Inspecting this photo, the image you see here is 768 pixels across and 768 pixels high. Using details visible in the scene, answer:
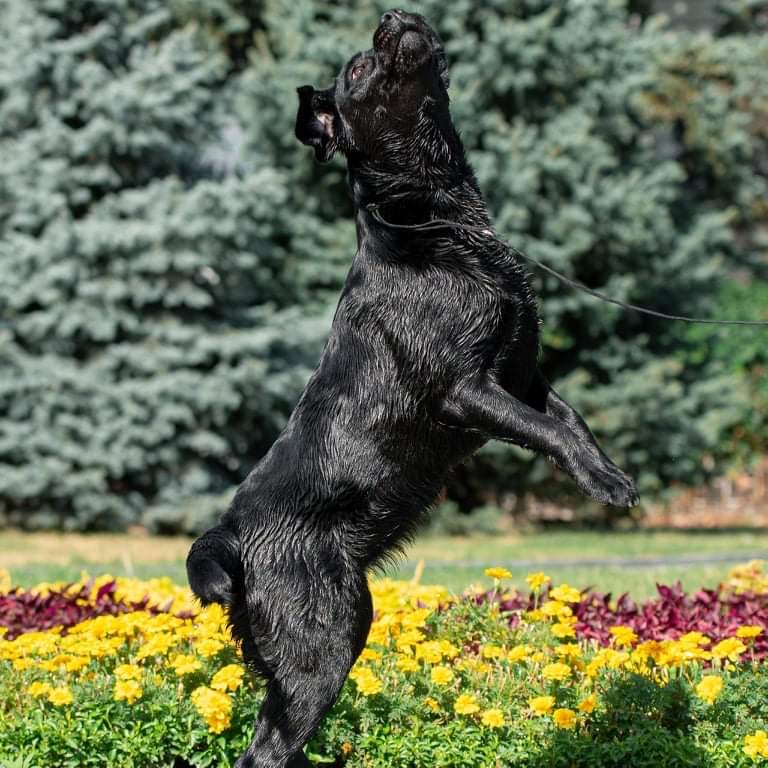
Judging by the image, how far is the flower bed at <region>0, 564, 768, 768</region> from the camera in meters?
4.18

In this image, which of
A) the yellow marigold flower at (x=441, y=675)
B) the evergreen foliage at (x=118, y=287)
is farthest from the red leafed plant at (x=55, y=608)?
the evergreen foliage at (x=118, y=287)

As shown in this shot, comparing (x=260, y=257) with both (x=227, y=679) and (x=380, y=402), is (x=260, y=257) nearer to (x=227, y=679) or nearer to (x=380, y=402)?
(x=227, y=679)

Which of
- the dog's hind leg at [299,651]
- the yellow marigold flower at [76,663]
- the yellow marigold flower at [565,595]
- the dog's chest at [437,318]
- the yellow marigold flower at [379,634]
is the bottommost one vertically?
the yellow marigold flower at [379,634]

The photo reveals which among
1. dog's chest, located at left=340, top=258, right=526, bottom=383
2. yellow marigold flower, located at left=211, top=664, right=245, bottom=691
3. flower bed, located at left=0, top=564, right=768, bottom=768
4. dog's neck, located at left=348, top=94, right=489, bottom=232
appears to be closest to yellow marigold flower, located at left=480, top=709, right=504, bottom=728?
flower bed, located at left=0, top=564, right=768, bottom=768

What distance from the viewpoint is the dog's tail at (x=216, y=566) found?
10.4 feet

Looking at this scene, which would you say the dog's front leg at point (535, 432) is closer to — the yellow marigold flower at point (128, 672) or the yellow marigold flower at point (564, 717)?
the yellow marigold flower at point (564, 717)

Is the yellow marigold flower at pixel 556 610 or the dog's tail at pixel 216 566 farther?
the yellow marigold flower at pixel 556 610

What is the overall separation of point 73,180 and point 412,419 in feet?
36.6

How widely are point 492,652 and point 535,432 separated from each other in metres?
1.66

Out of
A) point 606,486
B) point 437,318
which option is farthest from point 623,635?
point 437,318

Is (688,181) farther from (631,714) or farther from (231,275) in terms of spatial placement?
(631,714)

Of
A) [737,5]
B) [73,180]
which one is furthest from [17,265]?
[737,5]

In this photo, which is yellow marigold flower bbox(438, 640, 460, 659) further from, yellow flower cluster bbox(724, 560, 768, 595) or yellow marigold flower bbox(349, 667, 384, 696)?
yellow flower cluster bbox(724, 560, 768, 595)

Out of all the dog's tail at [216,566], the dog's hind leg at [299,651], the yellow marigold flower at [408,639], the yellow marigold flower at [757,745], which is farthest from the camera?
the yellow marigold flower at [408,639]
